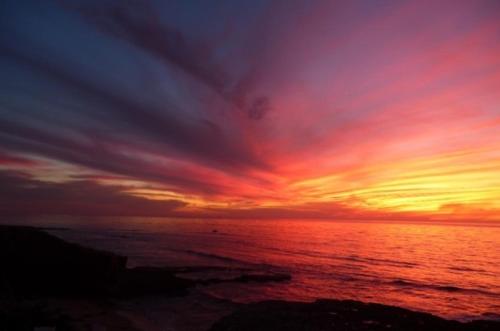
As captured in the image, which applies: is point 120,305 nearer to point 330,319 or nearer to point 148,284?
point 148,284

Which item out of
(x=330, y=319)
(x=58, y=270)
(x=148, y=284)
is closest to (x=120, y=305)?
(x=148, y=284)

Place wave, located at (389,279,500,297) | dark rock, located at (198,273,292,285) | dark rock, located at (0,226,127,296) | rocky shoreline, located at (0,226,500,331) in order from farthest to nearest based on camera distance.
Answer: wave, located at (389,279,500,297) → dark rock, located at (198,273,292,285) → dark rock, located at (0,226,127,296) → rocky shoreline, located at (0,226,500,331)

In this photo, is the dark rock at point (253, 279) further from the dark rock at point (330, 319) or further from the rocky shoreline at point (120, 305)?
the dark rock at point (330, 319)

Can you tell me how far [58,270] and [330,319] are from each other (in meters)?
21.4

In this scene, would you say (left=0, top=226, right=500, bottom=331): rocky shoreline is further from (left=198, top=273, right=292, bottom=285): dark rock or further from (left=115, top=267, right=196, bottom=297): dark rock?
(left=198, top=273, right=292, bottom=285): dark rock

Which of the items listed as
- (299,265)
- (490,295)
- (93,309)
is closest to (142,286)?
(93,309)

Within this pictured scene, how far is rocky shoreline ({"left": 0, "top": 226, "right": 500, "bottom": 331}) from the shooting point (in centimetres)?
1828

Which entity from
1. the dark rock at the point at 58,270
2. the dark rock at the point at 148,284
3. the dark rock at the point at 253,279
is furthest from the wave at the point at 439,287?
the dark rock at the point at 58,270

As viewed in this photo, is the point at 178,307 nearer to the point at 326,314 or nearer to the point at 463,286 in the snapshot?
the point at 326,314

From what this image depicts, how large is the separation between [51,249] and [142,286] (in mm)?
8530

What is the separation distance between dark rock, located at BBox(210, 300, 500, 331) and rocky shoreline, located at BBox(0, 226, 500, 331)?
55 mm

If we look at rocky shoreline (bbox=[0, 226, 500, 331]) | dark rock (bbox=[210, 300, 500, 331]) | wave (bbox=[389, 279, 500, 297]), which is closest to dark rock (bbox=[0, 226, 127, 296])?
rocky shoreline (bbox=[0, 226, 500, 331])

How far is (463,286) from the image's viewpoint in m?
43.4

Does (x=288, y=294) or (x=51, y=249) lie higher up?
(x=51, y=249)
